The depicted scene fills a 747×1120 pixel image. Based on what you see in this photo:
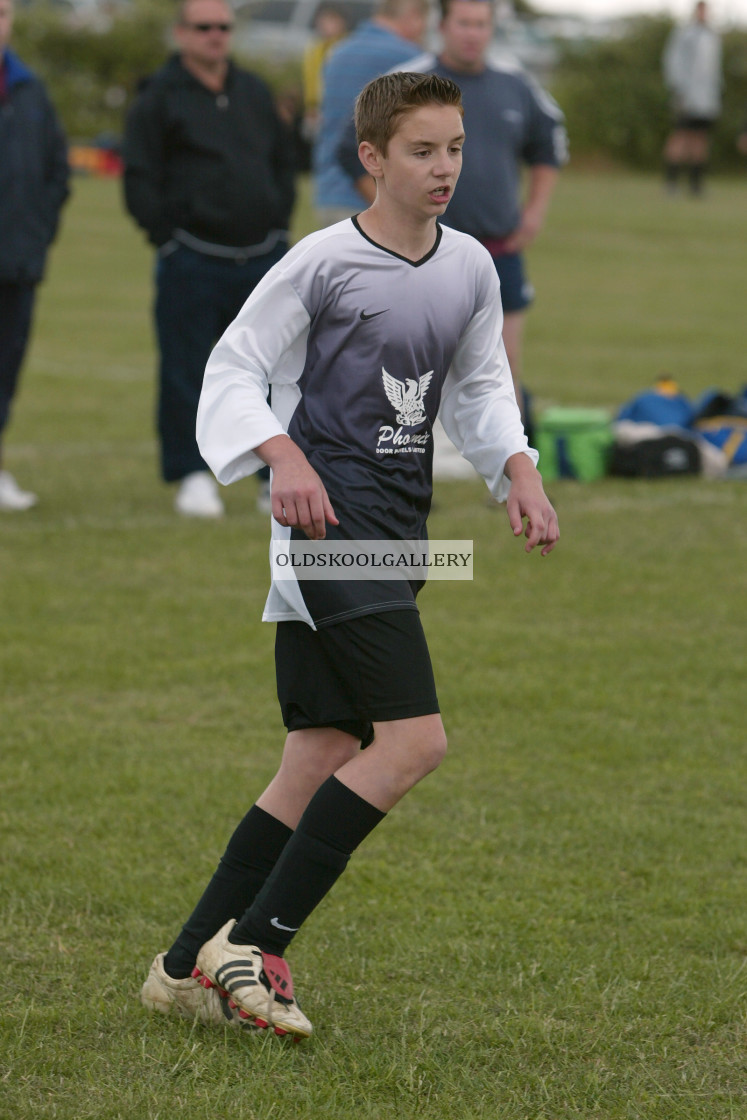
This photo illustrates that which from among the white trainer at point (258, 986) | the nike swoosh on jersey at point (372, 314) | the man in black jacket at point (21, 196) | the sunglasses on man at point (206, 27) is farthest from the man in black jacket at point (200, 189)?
the white trainer at point (258, 986)

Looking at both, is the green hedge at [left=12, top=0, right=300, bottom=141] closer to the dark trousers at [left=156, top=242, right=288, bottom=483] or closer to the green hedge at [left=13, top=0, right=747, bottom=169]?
the green hedge at [left=13, top=0, right=747, bottom=169]

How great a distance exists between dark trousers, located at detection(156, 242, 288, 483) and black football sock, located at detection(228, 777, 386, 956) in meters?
5.21

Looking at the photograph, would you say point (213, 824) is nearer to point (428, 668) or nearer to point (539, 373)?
point (428, 668)

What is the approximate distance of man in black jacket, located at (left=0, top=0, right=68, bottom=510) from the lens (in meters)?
7.94

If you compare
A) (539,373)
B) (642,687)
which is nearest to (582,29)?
(539,373)

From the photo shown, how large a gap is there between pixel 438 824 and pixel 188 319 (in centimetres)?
430

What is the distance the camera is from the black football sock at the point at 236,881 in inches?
133

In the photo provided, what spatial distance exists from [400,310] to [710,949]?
66.8 inches

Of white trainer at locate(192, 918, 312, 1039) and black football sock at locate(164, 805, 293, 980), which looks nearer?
white trainer at locate(192, 918, 312, 1039)

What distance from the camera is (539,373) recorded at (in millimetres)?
13039

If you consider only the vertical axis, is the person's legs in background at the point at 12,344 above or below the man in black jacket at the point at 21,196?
below

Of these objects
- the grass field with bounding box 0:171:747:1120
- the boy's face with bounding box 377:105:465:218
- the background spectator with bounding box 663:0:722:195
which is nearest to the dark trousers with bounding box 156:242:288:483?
the grass field with bounding box 0:171:747:1120

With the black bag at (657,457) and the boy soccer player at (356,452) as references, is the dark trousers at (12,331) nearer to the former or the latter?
the black bag at (657,457)

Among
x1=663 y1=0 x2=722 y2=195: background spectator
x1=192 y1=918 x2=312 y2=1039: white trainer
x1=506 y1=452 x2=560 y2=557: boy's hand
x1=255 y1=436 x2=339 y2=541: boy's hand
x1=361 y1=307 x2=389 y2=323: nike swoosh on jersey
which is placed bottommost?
x1=663 y1=0 x2=722 y2=195: background spectator
